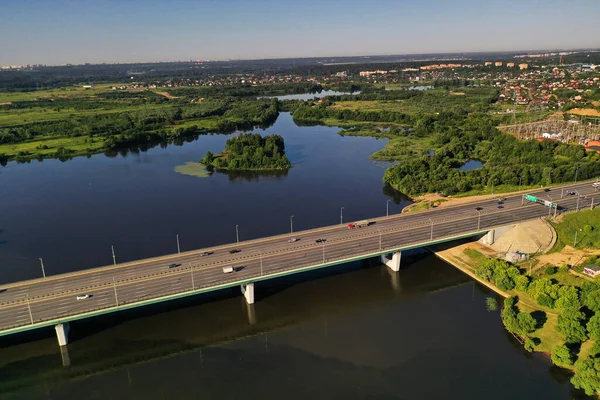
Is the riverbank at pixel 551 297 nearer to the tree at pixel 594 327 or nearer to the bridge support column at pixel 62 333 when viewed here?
the tree at pixel 594 327

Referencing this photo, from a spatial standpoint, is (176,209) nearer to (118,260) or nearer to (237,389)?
(118,260)

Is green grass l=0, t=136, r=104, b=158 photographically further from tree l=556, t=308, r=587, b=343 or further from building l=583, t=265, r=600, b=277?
tree l=556, t=308, r=587, b=343

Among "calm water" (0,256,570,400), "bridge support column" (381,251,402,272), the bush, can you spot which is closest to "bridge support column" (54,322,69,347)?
"calm water" (0,256,570,400)

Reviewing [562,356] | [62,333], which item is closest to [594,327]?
[562,356]

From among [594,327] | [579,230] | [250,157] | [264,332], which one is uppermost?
[250,157]

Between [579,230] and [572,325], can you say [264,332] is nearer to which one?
[572,325]

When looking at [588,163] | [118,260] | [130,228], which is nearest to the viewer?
[118,260]

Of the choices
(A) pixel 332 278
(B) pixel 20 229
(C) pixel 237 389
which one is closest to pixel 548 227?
(A) pixel 332 278
